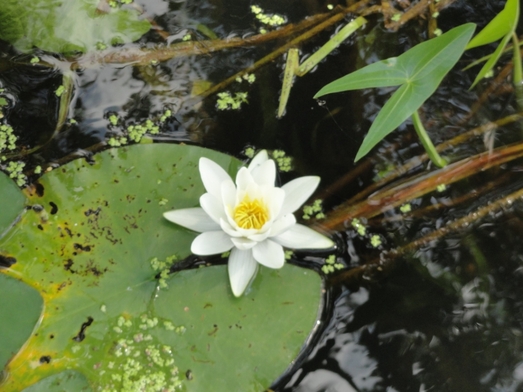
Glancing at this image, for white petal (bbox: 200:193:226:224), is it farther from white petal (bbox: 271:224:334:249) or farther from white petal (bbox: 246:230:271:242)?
white petal (bbox: 271:224:334:249)

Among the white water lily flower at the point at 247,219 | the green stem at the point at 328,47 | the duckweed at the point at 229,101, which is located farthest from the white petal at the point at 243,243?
the green stem at the point at 328,47

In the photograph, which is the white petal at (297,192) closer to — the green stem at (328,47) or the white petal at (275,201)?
the white petal at (275,201)

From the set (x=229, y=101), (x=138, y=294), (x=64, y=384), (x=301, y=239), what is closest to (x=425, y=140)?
(x=301, y=239)

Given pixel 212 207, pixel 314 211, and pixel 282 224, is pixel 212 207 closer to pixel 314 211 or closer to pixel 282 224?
pixel 282 224

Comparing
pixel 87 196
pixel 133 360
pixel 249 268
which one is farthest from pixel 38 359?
pixel 249 268

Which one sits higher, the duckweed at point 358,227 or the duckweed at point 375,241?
the duckweed at point 358,227

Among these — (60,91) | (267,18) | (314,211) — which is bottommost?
(314,211)
